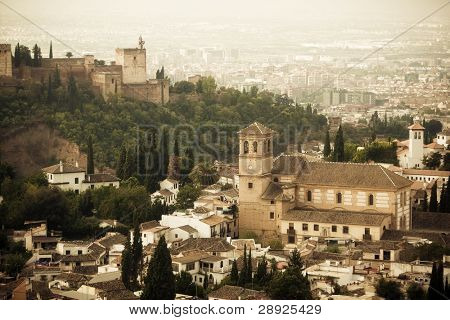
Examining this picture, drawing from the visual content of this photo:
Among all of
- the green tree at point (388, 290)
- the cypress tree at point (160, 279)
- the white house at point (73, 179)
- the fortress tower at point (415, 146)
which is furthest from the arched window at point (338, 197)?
the fortress tower at point (415, 146)

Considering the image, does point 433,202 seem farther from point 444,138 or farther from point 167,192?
point 444,138

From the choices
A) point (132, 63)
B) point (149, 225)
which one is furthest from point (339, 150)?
point (132, 63)

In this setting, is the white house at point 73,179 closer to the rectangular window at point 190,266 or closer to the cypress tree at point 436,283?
the rectangular window at point 190,266

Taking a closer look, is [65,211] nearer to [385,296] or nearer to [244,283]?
[244,283]

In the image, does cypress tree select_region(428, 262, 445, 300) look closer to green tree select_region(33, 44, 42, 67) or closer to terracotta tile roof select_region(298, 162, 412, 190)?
terracotta tile roof select_region(298, 162, 412, 190)

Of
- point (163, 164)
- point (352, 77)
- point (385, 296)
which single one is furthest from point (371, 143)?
point (385, 296)
